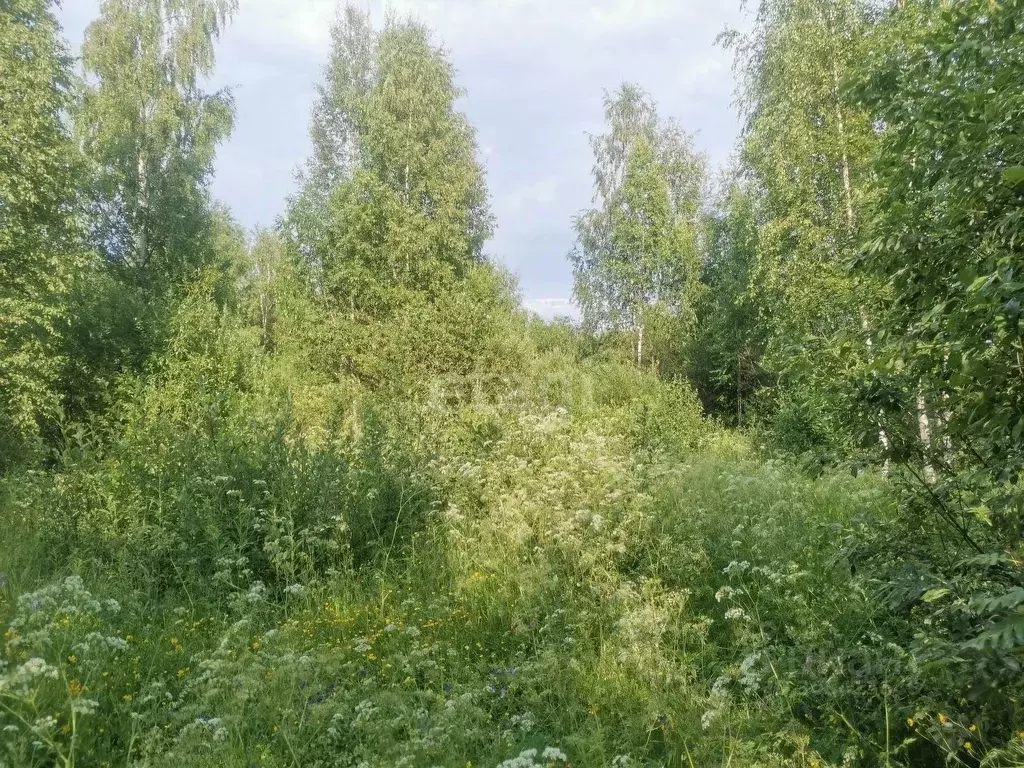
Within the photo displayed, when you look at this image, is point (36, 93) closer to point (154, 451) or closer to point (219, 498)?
point (154, 451)

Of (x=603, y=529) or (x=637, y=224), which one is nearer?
(x=603, y=529)

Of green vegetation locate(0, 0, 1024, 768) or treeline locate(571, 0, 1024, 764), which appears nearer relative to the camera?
treeline locate(571, 0, 1024, 764)

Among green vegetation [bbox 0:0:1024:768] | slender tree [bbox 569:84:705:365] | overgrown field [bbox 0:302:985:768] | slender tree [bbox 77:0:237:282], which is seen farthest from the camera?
slender tree [bbox 569:84:705:365]

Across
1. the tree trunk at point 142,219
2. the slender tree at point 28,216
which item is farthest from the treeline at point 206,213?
the slender tree at point 28,216

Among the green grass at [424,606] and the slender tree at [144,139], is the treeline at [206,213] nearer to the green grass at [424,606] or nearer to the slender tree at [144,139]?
the slender tree at [144,139]

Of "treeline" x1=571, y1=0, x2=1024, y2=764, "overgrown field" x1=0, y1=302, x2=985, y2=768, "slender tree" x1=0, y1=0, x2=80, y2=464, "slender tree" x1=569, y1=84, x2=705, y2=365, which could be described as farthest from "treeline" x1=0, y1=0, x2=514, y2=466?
"treeline" x1=571, y1=0, x2=1024, y2=764

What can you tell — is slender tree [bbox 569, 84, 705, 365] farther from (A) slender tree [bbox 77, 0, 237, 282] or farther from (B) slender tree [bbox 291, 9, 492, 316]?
(A) slender tree [bbox 77, 0, 237, 282]

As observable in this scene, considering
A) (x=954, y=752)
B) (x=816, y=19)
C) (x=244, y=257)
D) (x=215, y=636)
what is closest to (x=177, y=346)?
(x=215, y=636)

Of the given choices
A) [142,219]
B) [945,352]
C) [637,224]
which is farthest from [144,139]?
[945,352]

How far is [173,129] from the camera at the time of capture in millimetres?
19859

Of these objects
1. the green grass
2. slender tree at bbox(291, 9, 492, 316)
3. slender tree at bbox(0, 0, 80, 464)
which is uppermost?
slender tree at bbox(291, 9, 492, 316)

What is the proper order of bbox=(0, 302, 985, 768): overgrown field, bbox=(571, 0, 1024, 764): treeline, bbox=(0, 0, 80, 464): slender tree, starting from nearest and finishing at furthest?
1. bbox=(571, 0, 1024, 764): treeline
2. bbox=(0, 302, 985, 768): overgrown field
3. bbox=(0, 0, 80, 464): slender tree

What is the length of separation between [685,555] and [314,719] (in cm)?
278

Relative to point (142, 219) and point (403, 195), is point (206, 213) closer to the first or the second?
point (142, 219)
